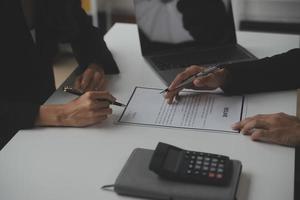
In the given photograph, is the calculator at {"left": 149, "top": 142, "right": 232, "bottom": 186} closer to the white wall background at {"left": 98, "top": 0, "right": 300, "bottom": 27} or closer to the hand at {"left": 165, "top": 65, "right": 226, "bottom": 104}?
the hand at {"left": 165, "top": 65, "right": 226, "bottom": 104}

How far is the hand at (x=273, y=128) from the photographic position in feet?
3.42

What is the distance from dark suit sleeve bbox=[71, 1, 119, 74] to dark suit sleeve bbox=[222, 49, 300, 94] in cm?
40

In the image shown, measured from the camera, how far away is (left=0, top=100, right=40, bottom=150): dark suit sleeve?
1.12 meters

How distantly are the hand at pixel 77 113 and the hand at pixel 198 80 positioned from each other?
200 millimetres

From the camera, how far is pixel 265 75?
1305 mm

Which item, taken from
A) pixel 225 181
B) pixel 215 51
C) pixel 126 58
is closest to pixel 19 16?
pixel 126 58

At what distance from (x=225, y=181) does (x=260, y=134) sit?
23cm

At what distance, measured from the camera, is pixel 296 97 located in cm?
128

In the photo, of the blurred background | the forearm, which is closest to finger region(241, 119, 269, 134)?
the forearm

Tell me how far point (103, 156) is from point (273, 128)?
0.41 metres

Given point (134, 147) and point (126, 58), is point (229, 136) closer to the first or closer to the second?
point (134, 147)

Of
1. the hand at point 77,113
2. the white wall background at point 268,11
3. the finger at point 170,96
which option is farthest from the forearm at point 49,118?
the white wall background at point 268,11

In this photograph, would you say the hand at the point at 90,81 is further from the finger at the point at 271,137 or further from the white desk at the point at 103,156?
the finger at the point at 271,137

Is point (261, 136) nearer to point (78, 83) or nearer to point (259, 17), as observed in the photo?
point (78, 83)
